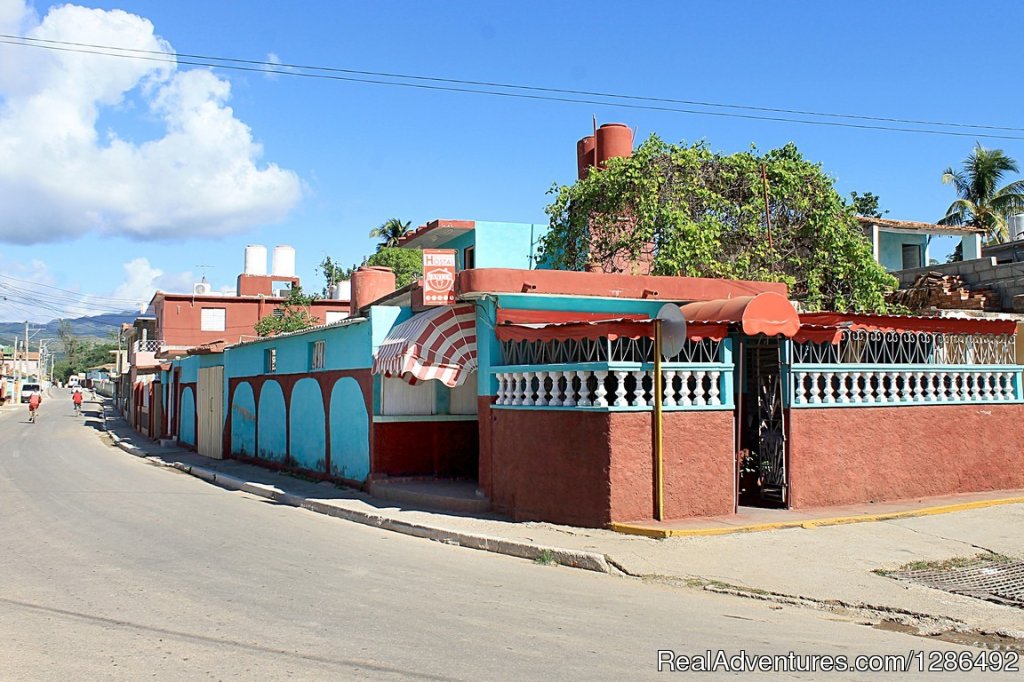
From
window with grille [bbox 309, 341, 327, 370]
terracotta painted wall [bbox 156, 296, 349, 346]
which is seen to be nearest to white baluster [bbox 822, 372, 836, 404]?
window with grille [bbox 309, 341, 327, 370]

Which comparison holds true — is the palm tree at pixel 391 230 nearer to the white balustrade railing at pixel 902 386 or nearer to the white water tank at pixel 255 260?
the white water tank at pixel 255 260

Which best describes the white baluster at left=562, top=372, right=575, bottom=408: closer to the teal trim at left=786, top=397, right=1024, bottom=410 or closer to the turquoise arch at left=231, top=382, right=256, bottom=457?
the teal trim at left=786, top=397, right=1024, bottom=410

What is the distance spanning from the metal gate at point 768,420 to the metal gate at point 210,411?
17.3 m

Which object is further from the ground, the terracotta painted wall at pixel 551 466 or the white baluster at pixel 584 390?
the white baluster at pixel 584 390

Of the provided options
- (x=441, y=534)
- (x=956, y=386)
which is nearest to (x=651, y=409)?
(x=441, y=534)

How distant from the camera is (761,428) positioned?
11.7m

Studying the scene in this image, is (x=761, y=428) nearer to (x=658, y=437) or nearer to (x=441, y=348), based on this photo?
(x=658, y=437)

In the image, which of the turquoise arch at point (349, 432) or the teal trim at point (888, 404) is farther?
the turquoise arch at point (349, 432)

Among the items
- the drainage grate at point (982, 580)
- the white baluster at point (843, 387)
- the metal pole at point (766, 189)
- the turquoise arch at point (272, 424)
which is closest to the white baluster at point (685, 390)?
the white baluster at point (843, 387)

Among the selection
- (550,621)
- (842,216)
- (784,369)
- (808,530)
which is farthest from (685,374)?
(842,216)

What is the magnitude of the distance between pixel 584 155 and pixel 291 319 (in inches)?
826

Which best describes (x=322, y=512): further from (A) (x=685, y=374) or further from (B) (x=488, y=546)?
(A) (x=685, y=374)

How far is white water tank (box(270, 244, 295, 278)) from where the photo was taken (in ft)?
181

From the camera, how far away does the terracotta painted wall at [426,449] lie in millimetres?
14945
